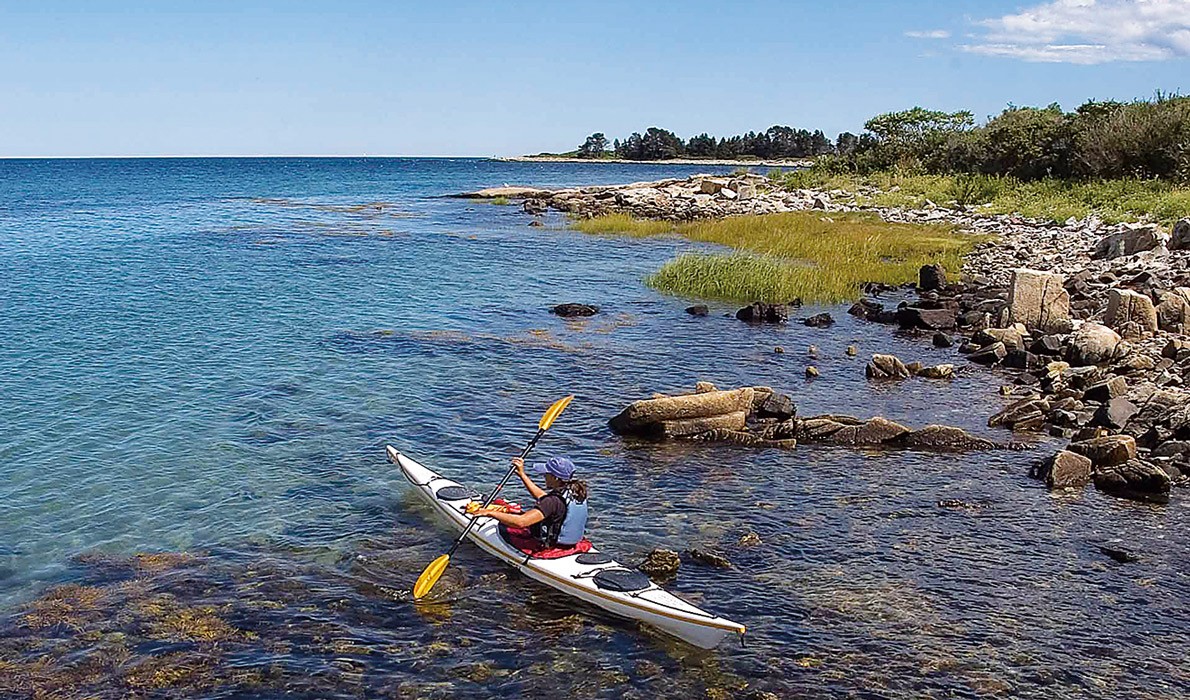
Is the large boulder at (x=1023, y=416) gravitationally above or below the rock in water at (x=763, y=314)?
below

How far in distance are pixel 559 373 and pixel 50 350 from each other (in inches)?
503

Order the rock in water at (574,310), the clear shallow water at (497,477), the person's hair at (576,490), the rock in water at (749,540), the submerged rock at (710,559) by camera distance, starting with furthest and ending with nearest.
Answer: the rock in water at (574,310)
the rock in water at (749,540)
the submerged rock at (710,559)
the person's hair at (576,490)
the clear shallow water at (497,477)

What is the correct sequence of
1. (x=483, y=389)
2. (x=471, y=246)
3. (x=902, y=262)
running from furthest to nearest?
(x=471, y=246)
(x=902, y=262)
(x=483, y=389)

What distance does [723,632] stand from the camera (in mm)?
10836

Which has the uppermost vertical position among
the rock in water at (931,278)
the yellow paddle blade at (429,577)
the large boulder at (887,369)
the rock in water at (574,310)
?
the rock in water at (931,278)

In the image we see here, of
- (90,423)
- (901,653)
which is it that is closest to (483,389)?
(90,423)

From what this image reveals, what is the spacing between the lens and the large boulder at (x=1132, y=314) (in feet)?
79.9

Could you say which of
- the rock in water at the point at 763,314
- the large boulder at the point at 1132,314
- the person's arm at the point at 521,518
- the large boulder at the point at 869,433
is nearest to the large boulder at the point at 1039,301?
the large boulder at the point at 1132,314

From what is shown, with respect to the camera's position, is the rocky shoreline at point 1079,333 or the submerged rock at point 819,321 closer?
the rocky shoreline at point 1079,333

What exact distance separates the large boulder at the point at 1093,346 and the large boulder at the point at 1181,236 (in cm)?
1036

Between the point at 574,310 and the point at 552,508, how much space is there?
18.7 metres

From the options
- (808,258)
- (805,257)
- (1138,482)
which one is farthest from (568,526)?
(805,257)

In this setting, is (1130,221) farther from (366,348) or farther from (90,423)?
(90,423)

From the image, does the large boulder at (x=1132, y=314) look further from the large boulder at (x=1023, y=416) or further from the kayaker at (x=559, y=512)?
the kayaker at (x=559, y=512)
